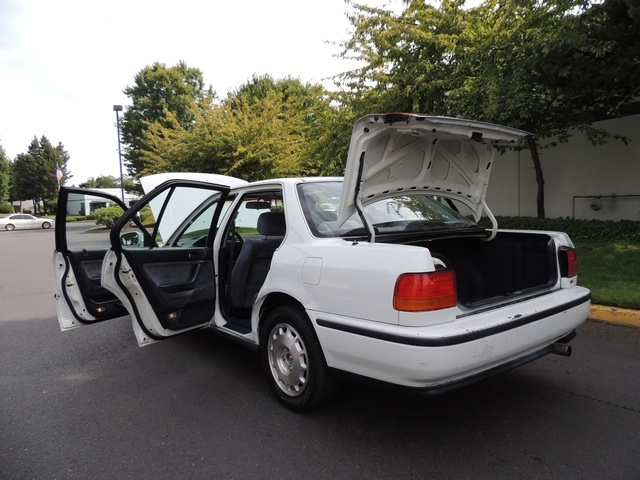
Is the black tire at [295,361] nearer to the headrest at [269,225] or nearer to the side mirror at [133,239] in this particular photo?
the headrest at [269,225]

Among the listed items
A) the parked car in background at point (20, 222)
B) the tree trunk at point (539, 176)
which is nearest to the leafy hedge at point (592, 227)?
the tree trunk at point (539, 176)

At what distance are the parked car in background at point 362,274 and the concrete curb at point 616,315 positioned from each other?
2.02 m

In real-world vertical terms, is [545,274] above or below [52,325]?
above

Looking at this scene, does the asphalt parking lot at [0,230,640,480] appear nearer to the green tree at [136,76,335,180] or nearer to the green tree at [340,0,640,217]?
the green tree at [340,0,640,217]

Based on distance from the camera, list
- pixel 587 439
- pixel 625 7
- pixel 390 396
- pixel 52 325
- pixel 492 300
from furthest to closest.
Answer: pixel 625 7
pixel 52 325
pixel 390 396
pixel 492 300
pixel 587 439

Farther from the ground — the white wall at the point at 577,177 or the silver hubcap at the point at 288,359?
the white wall at the point at 577,177

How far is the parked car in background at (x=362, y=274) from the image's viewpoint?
2.33m

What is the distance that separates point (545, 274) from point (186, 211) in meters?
3.61

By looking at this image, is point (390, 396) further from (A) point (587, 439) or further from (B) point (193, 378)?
(B) point (193, 378)

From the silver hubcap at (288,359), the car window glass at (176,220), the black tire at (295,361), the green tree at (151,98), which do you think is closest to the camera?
the black tire at (295,361)

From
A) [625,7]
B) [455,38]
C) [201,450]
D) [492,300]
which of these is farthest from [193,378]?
[455,38]

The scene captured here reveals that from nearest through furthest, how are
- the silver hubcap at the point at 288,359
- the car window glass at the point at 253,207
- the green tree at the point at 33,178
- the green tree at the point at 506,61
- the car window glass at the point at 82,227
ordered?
1. the silver hubcap at the point at 288,359
2. the car window glass at the point at 253,207
3. the car window glass at the point at 82,227
4. the green tree at the point at 506,61
5. the green tree at the point at 33,178

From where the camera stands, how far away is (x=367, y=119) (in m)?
2.63

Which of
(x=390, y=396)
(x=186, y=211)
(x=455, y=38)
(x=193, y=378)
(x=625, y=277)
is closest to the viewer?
(x=390, y=396)
